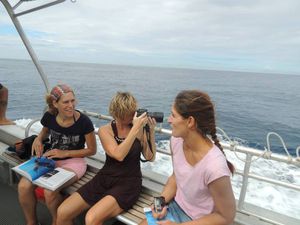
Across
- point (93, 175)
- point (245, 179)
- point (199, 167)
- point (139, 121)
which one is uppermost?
point (139, 121)

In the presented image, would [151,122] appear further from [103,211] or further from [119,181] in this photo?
[103,211]

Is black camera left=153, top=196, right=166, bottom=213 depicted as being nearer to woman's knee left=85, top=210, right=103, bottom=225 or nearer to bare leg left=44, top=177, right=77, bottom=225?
woman's knee left=85, top=210, right=103, bottom=225

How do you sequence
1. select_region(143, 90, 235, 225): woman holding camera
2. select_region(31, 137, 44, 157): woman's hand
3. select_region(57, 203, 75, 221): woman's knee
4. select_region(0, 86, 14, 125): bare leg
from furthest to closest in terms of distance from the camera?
1. select_region(0, 86, 14, 125): bare leg
2. select_region(31, 137, 44, 157): woman's hand
3. select_region(57, 203, 75, 221): woman's knee
4. select_region(143, 90, 235, 225): woman holding camera

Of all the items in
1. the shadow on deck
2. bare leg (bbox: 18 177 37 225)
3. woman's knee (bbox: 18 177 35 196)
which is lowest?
the shadow on deck

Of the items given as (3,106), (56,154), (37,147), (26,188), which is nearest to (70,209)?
(26,188)

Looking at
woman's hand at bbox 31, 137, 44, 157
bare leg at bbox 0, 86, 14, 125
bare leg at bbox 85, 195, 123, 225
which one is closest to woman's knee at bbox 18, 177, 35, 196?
woman's hand at bbox 31, 137, 44, 157

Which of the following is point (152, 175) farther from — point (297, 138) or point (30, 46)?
point (297, 138)

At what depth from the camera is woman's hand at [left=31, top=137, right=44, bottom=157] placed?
2.65 m

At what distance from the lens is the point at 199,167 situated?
4.90 ft

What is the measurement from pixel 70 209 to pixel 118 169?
1.50 ft

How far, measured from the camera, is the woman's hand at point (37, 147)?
265 centimetres

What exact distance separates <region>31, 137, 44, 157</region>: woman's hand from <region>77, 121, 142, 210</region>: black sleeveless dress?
2.53 ft

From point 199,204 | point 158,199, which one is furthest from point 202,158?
point 158,199

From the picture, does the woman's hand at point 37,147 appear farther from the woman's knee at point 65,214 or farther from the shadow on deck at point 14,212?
the woman's knee at point 65,214
